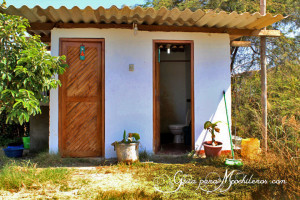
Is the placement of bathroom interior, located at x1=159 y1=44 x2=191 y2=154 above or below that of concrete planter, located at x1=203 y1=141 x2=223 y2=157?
above

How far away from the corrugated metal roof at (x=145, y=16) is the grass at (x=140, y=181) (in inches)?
107

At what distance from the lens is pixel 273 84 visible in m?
7.42

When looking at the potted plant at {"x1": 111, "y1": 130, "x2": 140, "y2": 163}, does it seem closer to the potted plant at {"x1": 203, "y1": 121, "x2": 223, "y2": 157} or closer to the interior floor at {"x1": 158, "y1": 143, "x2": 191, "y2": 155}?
the interior floor at {"x1": 158, "y1": 143, "x2": 191, "y2": 155}

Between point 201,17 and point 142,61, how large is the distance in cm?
149

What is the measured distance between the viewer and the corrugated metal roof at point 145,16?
184 inches

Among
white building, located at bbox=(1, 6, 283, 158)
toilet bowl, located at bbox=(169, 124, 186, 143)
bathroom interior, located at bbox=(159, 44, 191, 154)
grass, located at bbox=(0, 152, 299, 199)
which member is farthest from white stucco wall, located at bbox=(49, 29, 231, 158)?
bathroom interior, located at bbox=(159, 44, 191, 154)

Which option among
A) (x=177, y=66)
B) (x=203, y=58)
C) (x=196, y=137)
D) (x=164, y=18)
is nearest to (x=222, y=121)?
(x=196, y=137)

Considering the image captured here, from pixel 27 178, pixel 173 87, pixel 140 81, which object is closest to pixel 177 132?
pixel 173 87

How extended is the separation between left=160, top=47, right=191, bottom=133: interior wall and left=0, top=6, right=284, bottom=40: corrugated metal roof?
3278 mm

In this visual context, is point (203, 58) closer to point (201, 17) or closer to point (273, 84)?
point (201, 17)

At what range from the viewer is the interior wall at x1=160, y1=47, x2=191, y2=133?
8.77 metres

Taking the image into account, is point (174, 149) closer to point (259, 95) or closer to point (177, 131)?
point (177, 131)

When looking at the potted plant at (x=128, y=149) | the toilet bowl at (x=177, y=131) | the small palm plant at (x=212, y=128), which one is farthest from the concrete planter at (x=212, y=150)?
the toilet bowl at (x=177, y=131)

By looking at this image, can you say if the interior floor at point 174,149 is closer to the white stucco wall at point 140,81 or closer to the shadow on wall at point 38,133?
the white stucco wall at point 140,81
